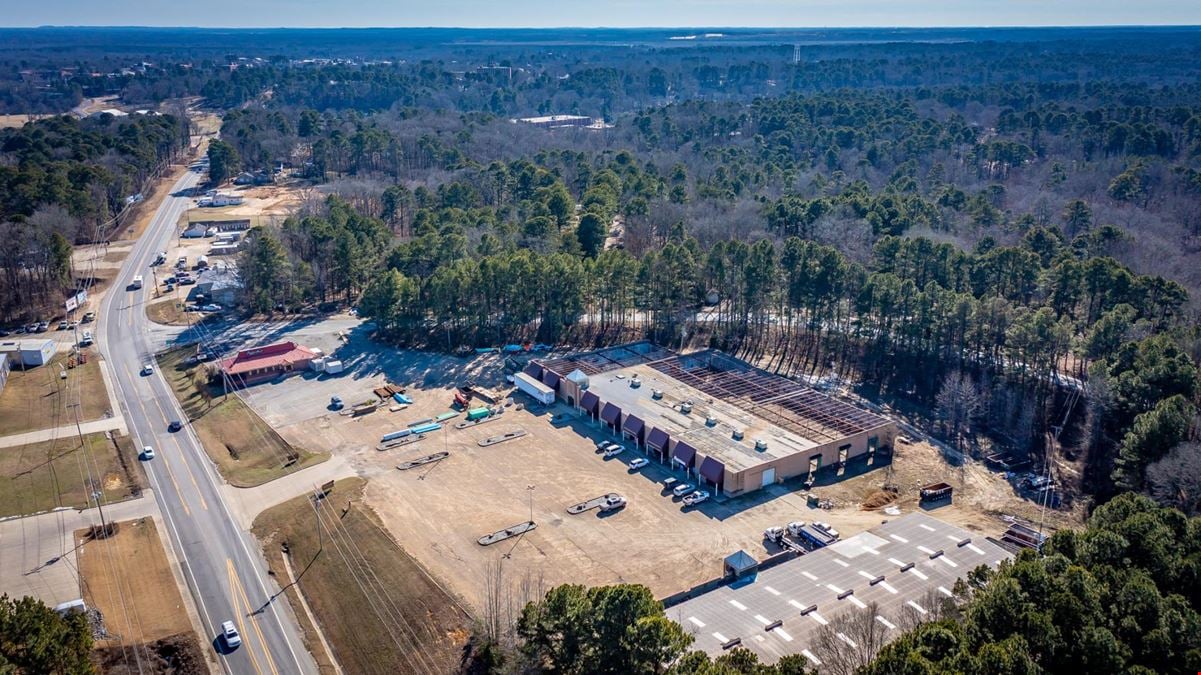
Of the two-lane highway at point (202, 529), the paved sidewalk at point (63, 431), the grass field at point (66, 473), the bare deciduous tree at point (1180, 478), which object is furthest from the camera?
the paved sidewalk at point (63, 431)

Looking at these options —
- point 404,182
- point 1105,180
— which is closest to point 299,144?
point 404,182

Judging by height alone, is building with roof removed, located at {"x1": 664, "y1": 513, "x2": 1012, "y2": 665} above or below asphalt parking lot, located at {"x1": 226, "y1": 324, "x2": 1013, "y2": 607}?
above

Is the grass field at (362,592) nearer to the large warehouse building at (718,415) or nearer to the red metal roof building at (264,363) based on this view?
the large warehouse building at (718,415)

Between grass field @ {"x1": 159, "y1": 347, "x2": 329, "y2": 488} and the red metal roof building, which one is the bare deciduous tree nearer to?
grass field @ {"x1": 159, "y1": 347, "x2": 329, "y2": 488}

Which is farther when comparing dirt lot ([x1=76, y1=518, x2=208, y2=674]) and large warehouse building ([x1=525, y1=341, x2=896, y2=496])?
large warehouse building ([x1=525, y1=341, x2=896, y2=496])

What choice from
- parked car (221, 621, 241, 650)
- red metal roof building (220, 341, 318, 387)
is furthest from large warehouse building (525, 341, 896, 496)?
parked car (221, 621, 241, 650)

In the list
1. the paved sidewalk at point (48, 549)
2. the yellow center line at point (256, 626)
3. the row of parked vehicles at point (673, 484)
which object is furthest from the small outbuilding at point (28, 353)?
the row of parked vehicles at point (673, 484)

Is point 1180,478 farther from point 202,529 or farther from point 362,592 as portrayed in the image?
point 202,529
